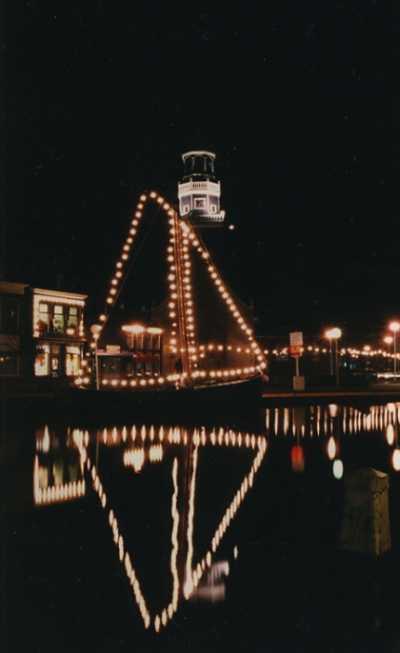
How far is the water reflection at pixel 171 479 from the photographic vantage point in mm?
5891

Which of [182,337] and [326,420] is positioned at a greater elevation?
[182,337]

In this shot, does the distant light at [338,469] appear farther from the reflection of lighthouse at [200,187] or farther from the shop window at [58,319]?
the reflection of lighthouse at [200,187]

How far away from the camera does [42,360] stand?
38281 millimetres

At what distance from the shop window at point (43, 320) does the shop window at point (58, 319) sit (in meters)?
0.60

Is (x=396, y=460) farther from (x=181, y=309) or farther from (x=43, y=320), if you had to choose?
(x=43, y=320)

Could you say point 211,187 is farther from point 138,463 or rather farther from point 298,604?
point 298,604

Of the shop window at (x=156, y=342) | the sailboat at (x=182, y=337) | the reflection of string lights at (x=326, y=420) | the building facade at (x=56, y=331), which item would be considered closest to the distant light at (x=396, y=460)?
the reflection of string lights at (x=326, y=420)

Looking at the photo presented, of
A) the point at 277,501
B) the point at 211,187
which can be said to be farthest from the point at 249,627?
the point at 211,187

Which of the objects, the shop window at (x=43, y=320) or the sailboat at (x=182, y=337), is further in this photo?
the shop window at (x=43, y=320)

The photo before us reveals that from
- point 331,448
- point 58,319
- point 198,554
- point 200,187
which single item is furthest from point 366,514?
point 200,187

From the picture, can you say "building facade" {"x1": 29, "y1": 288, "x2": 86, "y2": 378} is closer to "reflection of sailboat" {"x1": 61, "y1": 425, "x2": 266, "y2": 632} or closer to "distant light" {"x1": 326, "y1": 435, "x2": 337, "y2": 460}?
"reflection of sailboat" {"x1": 61, "y1": 425, "x2": 266, "y2": 632}

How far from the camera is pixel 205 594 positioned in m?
5.66

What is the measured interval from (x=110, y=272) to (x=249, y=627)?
129ft

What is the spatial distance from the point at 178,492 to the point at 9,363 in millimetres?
28302
